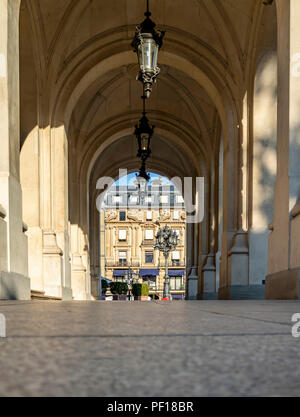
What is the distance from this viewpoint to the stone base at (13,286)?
4.16 m

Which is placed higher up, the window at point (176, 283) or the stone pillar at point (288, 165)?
the stone pillar at point (288, 165)

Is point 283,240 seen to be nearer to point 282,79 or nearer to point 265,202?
point 282,79

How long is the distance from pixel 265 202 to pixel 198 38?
4.25 meters

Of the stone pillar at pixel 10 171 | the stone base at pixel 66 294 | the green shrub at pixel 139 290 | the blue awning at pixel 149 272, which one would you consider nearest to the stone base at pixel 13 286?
the stone pillar at pixel 10 171

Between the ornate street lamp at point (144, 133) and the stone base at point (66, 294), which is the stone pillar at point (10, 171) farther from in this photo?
the ornate street lamp at point (144, 133)

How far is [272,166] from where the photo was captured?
8711mm

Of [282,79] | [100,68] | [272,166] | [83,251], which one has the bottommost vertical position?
[83,251]

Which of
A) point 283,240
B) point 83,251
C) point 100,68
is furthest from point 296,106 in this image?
point 83,251

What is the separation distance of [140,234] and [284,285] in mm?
44012

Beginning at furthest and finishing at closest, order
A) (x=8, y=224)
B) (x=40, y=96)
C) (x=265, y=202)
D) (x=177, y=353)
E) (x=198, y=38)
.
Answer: (x=198, y=38)
(x=40, y=96)
(x=265, y=202)
(x=8, y=224)
(x=177, y=353)

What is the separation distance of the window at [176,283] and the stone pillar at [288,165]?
43.0m

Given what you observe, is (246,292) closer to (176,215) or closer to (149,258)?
(149,258)

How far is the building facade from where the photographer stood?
47.7 metres

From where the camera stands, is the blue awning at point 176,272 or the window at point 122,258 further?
the window at point 122,258
